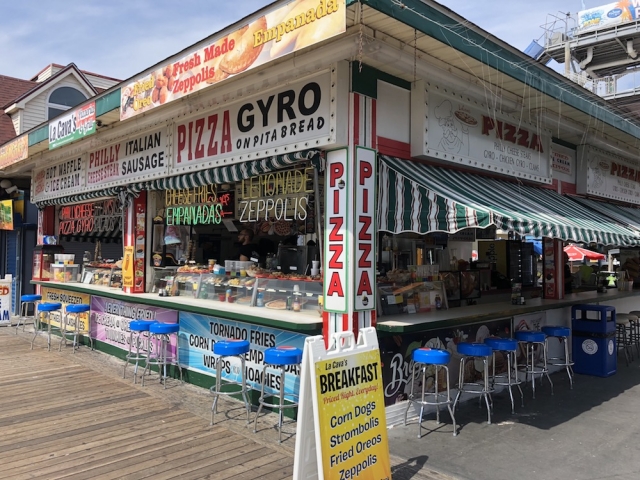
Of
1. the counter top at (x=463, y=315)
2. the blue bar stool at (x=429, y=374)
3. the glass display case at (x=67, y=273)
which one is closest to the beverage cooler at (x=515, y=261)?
the counter top at (x=463, y=315)

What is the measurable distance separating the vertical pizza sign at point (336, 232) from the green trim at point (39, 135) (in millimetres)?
6335

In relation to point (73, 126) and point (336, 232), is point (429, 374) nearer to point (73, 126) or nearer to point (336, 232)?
point (336, 232)

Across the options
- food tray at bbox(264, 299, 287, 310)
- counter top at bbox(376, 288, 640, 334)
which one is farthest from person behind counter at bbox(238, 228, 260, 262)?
counter top at bbox(376, 288, 640, 334)

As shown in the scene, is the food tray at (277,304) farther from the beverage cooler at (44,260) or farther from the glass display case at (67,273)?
the beverage cooler at (44,260)

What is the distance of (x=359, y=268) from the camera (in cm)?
484

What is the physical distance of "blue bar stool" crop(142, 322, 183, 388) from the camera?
6.45 metres

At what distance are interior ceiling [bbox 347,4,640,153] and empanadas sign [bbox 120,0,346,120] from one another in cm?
31

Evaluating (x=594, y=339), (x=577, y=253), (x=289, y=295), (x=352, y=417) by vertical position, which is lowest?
(x=594, y=339)

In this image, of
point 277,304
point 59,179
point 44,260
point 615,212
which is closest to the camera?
point 277,304

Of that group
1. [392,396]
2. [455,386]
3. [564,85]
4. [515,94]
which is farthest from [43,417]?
[564,85]

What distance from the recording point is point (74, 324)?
9.45 metres

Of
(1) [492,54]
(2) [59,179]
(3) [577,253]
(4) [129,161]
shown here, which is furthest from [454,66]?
(3) [577,253]

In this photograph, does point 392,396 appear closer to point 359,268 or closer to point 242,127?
point 359,268

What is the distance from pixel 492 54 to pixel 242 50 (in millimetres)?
2569
